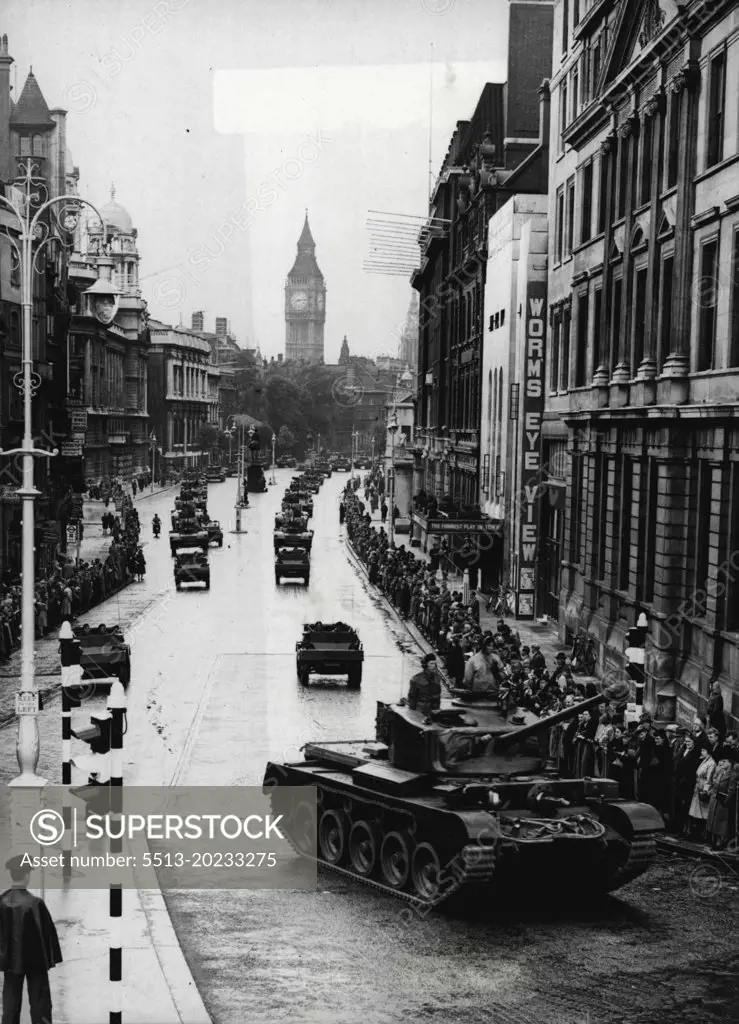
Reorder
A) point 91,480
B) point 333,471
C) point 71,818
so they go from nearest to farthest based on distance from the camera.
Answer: point 71,818 < point 91,480 < point 333,471

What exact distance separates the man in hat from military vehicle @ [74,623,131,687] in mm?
19700

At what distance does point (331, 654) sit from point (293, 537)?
2796cm

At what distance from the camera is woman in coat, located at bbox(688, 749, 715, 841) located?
19.6m

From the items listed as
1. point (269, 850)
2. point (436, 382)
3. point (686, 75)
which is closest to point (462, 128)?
point (436, 382)

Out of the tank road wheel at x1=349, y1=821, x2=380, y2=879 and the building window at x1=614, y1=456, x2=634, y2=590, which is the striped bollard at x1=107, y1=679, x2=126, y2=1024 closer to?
the tank road wheel at x1=349, y1=821, x2=380, y2=879

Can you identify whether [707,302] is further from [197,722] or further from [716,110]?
[197,722]

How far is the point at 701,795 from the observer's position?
19703mm

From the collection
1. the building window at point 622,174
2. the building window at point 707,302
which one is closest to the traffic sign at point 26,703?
the building window at point 707,302

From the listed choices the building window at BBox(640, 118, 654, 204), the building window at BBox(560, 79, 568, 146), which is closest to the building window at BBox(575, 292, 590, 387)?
the building window at BBox(560, 79, 568, 146)

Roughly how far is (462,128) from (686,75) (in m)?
43.4

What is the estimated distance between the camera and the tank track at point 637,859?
16953mm

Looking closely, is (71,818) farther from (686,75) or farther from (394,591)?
(394,591)

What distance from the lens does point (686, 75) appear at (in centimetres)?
2850

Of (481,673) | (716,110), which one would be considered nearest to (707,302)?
(716,110)
